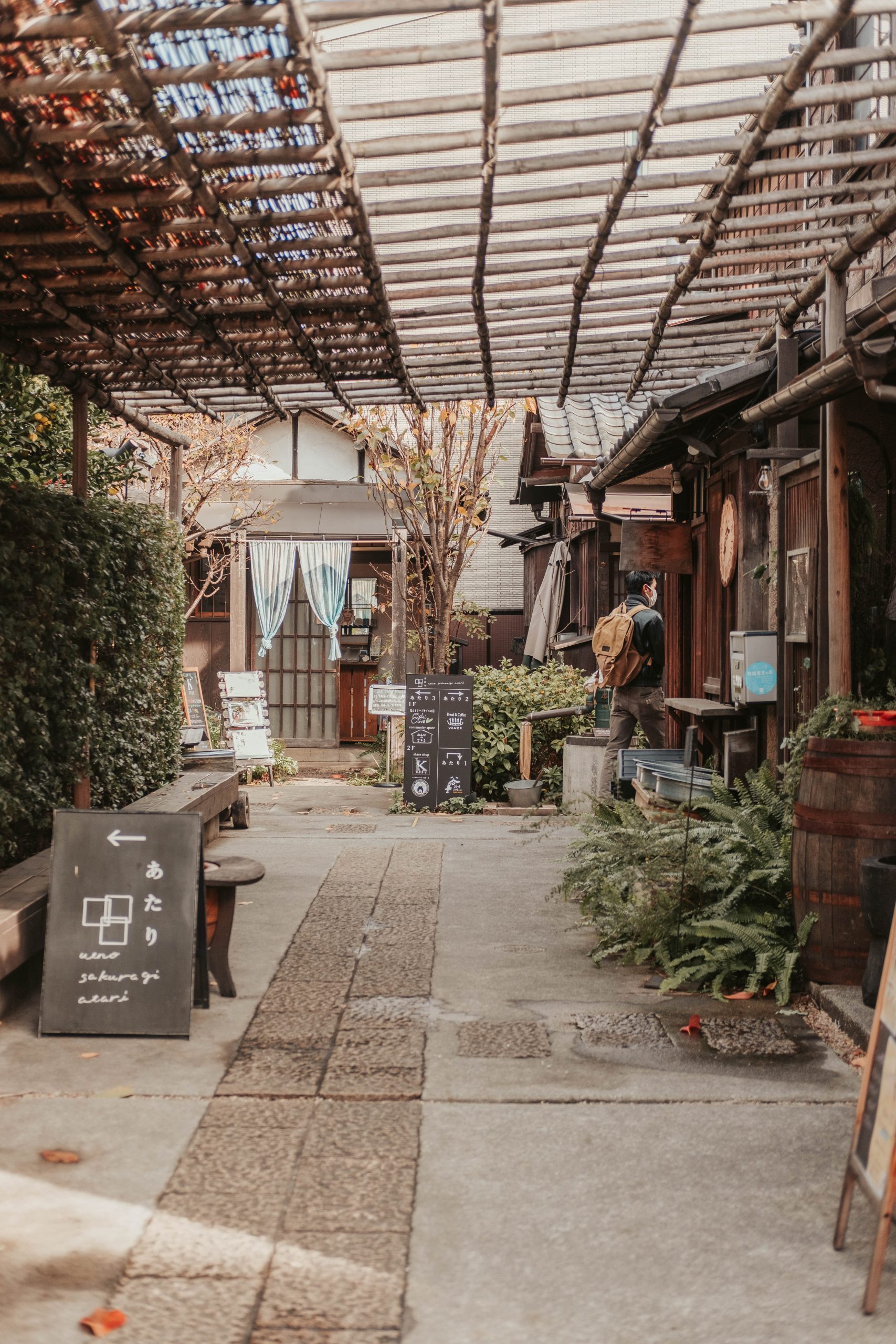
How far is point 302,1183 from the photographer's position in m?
3.87

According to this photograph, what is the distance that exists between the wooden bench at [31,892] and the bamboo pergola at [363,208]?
2627mm

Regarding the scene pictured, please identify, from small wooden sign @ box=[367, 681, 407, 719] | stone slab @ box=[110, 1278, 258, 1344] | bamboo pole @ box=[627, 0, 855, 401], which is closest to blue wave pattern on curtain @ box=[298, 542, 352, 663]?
small wooden sign @ box=[367, 681, 407, 719]

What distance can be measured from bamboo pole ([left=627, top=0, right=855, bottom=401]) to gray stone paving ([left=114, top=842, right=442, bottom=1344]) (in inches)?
151

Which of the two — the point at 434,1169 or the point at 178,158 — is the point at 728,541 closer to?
the point at 178,158

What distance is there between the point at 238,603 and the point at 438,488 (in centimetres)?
320

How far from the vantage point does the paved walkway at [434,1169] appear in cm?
315

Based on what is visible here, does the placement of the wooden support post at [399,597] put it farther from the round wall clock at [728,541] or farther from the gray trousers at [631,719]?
the round wall clock at [728,541]

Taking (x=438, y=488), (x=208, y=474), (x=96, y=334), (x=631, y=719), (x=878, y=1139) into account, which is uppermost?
A: (x=208, y=474)

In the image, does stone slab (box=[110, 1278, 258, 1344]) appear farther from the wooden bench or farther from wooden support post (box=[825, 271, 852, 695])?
wooden support post (box=[825, 271, 852, 695])

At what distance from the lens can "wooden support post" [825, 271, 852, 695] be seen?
21.4 feet

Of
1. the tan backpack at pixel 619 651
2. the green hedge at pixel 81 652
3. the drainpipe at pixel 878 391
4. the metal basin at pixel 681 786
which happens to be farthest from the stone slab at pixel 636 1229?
the tan backpack at pixel 619 651

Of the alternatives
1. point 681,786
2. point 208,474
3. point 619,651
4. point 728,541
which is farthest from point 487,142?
point 208,474

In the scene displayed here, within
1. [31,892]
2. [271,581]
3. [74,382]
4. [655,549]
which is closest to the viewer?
[31,892]

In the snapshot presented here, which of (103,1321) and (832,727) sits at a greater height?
(832,727)
